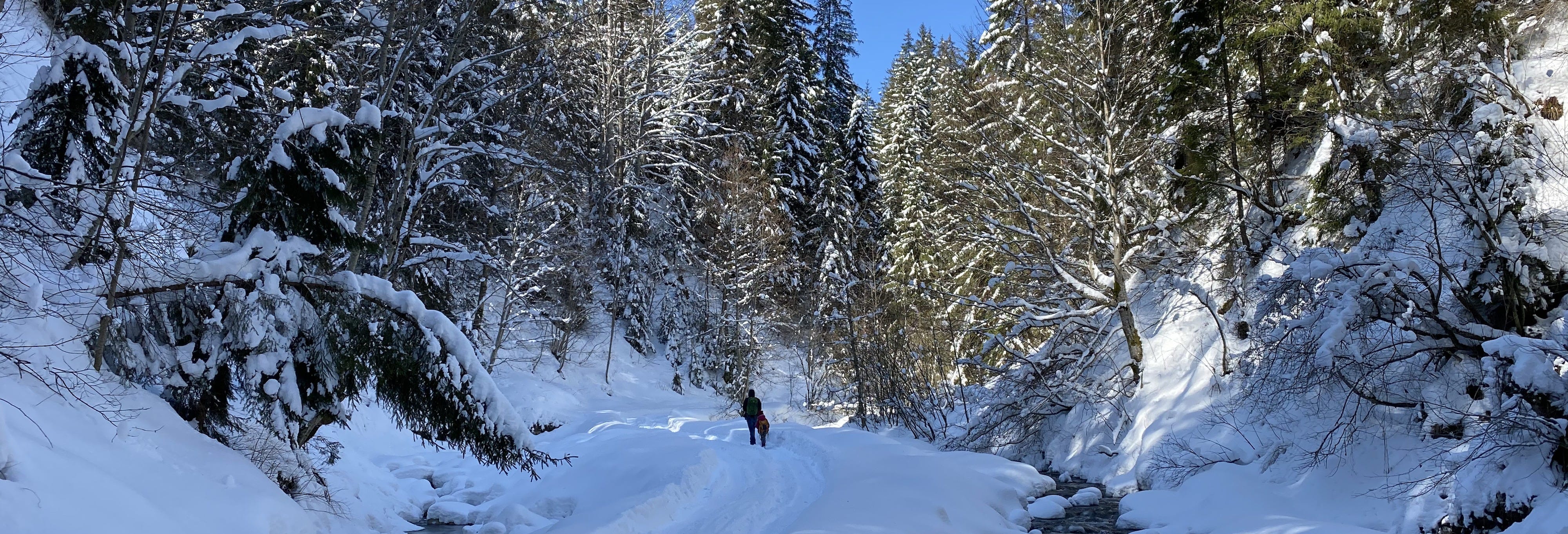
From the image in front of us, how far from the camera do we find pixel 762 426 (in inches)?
607

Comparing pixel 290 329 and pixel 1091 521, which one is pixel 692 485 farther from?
pixel 290 329

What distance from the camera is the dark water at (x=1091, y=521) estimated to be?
9.28 metres

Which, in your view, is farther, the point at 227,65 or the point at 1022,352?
the point at 1022,352

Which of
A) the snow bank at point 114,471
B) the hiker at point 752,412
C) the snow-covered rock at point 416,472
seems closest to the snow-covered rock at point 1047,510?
the hiker at point 752,412

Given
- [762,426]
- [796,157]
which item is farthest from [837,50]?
[762,426]

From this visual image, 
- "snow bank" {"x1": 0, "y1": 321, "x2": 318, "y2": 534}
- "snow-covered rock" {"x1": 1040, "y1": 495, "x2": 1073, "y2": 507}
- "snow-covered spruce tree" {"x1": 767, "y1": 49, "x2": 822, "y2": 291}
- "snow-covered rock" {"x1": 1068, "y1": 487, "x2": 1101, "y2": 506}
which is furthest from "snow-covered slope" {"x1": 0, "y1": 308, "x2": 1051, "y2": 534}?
"snow-covered spruce tree" {"x1": 767, "y1": 49, "x2": 822, "y2": 291}

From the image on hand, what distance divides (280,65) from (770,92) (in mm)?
20210

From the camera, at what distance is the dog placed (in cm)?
1538

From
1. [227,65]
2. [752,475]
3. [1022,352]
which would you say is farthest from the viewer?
[1022,352]

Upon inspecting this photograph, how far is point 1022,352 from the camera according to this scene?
17.4m

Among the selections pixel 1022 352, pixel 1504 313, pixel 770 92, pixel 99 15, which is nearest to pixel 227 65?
pixel 99 15

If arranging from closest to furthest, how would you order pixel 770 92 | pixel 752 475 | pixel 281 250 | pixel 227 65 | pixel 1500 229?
pixel 281 250
pixel 1500 229
pixel 227 65
pixel 752 475
pixel 770 92

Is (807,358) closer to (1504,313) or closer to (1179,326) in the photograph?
(1179,326)

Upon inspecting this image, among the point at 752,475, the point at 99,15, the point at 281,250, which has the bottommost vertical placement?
the point at 752,475
